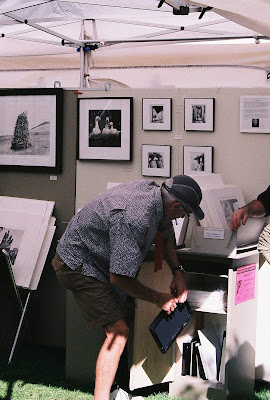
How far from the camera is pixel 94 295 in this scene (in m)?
4.79

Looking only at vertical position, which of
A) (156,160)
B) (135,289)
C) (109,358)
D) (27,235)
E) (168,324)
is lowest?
(109,358)

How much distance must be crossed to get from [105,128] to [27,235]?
41.1 inches

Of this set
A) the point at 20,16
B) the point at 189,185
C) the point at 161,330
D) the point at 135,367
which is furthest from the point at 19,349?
the point at 20,16

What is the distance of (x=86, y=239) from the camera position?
15.5 ft

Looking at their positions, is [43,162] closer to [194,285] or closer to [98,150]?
[98,150]

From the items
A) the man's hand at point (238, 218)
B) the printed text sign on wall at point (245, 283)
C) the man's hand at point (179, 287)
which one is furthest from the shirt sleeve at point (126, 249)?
the printed text sign on wall at point (245, 283)

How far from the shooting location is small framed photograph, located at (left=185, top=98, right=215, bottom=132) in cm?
572

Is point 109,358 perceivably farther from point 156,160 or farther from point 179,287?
point 156,160

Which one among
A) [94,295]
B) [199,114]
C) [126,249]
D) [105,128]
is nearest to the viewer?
[126,249]

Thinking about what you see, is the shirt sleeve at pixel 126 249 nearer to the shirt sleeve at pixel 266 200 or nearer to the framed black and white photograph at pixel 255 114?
the shirt sleeve at pixel 266 200

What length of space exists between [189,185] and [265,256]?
104 cm

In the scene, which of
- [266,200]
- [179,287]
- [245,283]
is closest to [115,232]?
[179,287]

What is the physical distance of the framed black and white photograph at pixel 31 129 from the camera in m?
6.24

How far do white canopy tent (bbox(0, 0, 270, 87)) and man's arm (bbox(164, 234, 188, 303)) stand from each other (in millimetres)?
2955
